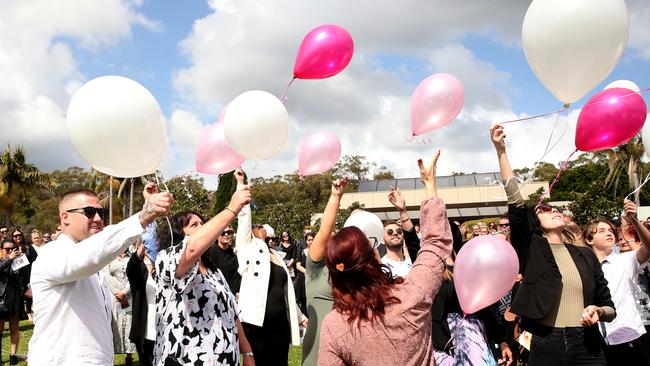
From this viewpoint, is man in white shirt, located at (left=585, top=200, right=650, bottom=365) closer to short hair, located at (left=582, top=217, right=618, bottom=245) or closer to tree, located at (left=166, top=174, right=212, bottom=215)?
short hair, located at (left=582, top=217, right=618, bottom=245)

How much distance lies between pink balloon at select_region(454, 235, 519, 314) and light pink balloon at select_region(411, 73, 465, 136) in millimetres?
1373

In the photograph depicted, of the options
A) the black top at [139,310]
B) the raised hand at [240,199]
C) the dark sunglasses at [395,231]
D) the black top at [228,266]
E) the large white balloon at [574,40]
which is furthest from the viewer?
the black top at [228,266]

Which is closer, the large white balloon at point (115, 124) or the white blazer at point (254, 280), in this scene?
the large white balloon at point (115, 124)

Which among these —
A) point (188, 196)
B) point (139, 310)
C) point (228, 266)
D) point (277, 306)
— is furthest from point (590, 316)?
point (188, 196)

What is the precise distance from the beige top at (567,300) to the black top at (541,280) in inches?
1.7

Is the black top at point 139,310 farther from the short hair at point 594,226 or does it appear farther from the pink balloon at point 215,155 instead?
the short hair at point 594,226

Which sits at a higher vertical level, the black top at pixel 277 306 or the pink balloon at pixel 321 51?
the pink balloon at pixel 321 51

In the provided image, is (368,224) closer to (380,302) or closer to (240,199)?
(240,199)

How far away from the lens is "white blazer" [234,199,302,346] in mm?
5488

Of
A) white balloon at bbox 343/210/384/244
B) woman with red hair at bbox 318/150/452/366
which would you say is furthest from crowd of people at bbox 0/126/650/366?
white balloon at bbox 343/210/384/244

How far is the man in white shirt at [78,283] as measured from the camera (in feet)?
8.69

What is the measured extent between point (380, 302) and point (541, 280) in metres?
2.22

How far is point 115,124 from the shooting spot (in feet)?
10.6

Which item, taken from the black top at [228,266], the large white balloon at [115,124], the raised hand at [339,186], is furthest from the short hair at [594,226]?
the large white balloon at [115,124]
